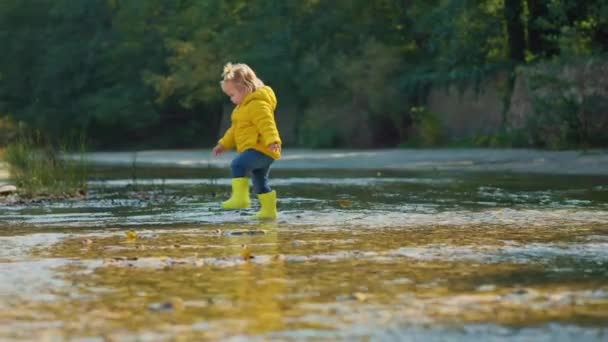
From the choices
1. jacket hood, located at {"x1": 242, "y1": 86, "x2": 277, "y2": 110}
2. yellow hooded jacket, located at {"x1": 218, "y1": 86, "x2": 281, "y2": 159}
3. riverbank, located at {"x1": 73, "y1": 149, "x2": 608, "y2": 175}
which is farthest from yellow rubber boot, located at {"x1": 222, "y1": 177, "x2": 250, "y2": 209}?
riverbank, located at {"x1": 73, "y1": 149, "x2": 608, "y2": 175}

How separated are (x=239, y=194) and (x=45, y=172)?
4787 millimetres

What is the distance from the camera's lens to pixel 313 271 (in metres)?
7.36

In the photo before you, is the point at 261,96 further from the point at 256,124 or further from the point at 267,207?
the point at 267,207

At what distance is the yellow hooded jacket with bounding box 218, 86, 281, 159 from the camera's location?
1194 cm

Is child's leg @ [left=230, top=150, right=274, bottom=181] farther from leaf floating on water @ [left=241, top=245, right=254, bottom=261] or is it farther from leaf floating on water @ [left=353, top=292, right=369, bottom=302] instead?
leaf floating on water @ [left=353, top=292, right=369, bottom=302]

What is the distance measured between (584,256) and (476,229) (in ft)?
6.94

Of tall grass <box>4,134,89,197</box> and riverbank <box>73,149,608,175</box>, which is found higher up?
tall grass <box>4,134,89,197</box>

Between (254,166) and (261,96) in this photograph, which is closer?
(254,166)

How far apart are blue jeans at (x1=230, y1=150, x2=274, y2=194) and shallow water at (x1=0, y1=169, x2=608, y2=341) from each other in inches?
14.7

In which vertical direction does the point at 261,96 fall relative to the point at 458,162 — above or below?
above

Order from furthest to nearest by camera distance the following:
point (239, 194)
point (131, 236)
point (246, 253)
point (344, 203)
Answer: point (344, 203) < point (239, 194) < point (131, 236) < point (246, 253)

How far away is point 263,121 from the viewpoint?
39.1ft

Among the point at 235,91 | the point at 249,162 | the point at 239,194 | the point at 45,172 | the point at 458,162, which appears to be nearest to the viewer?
the point at 249,162

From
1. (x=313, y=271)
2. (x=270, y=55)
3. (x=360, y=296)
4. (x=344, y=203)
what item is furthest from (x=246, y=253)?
(x=270, y=55)
